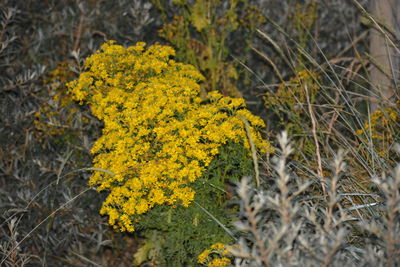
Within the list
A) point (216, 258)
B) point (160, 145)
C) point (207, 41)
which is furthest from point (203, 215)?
point (207, 41)

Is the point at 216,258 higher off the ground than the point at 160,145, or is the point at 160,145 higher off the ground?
the point at 160,145

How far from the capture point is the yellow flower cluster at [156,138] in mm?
2871

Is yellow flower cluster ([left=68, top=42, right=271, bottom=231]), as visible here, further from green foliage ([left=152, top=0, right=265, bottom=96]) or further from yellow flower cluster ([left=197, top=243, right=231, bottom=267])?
green foliage ([left=152, top=0, right=265, bottom=96])

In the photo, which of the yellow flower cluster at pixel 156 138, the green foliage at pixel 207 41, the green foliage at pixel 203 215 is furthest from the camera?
the green foliage at pixel 207 41

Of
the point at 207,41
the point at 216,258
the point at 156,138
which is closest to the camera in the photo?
the point at 216,258

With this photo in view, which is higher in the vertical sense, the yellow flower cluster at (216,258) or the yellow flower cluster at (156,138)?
the yellow flower cluster at (156,138)

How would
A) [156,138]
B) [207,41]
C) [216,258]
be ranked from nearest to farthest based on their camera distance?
[216,258] → [156,138] → [207,41]

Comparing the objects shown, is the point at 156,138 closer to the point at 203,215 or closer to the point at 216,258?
the point at 203,215

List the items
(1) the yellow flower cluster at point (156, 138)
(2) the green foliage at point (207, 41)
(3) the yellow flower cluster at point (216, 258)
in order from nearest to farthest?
(3) the yellow flower cluster at point (216, 258) < (1) the yellow flower cluster at point (156, 138) < (2) the green foliage at point (207, 41)

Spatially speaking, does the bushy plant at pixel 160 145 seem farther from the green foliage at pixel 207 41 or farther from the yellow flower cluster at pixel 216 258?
the green foliage at pixel 207 41

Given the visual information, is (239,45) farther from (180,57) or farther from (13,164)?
(13,164)

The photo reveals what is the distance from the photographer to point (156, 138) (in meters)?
2.96

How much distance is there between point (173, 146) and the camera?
114 inches

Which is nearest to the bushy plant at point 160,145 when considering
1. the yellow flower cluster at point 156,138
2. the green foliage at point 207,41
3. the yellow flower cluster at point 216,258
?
the yellow flower cluster at point 156,138
